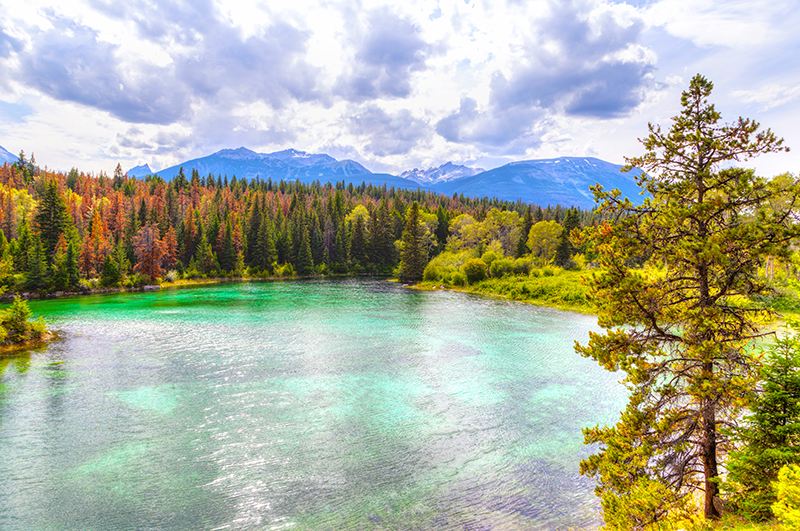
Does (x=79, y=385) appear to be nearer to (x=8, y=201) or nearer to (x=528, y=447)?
(x=528, y=447)

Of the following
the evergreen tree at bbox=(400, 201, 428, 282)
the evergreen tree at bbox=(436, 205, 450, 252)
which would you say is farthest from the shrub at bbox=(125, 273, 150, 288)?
the evergreen tree at bbox=(436, 205, 450, 252)

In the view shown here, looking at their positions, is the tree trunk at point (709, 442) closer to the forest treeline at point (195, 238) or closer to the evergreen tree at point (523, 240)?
the forest treeline at point (195, 238)

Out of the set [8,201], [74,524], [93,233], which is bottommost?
[74,524]

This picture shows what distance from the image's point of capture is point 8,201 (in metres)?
87.4

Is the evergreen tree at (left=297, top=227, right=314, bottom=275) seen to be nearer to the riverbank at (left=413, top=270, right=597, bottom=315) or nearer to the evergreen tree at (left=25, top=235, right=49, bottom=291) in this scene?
the riverbank at (left=413, top=270, right=597, bottom=315)

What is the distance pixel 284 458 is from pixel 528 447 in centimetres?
864

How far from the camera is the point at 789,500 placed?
5.71m

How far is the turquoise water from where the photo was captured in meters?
11.0

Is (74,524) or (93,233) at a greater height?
(93,233)

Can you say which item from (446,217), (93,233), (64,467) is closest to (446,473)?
(64,467)

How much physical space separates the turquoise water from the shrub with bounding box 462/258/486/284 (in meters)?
34.6

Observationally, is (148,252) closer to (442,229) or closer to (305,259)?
(305,259)

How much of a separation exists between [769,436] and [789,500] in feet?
6.90

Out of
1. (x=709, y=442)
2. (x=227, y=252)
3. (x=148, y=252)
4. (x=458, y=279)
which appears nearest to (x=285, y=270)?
(x=227, y=252)
